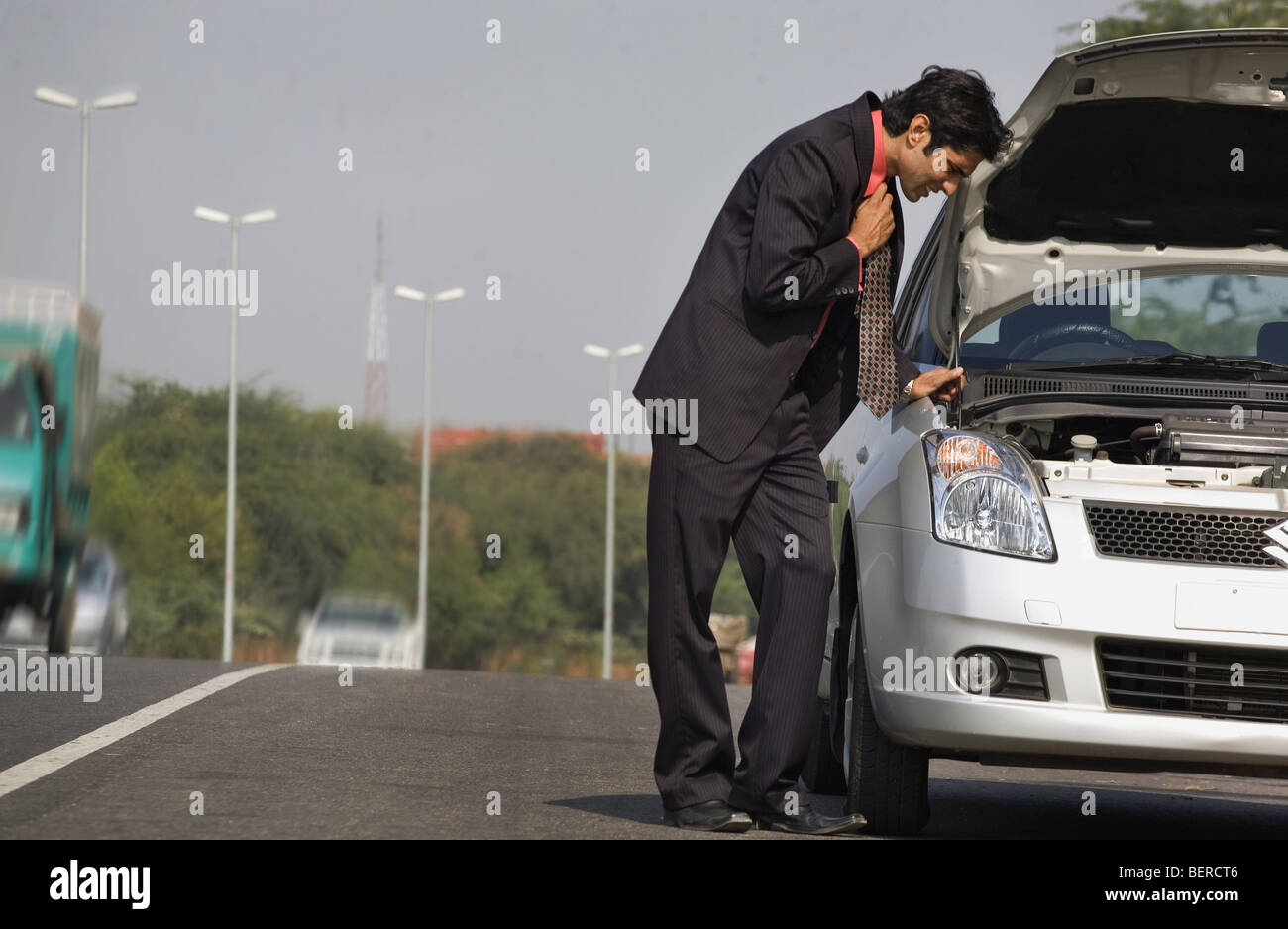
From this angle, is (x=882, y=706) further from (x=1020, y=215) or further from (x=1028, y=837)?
(x=1020, y=215)

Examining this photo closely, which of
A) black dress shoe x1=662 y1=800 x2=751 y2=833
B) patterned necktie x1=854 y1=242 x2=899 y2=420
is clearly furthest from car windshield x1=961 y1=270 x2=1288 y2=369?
black dress shoe x1=662 y1=800 x2=751 y2=833

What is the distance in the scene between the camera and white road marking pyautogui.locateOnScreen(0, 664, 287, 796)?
5727mm

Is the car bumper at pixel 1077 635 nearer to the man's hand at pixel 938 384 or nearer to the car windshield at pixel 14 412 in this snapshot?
the man's hand at pixel 938 384

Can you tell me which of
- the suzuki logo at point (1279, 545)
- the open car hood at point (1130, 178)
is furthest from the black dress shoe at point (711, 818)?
the open car hood at point (1130, 178)

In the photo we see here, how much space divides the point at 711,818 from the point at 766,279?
138 cm

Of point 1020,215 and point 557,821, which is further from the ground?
point 1020,215

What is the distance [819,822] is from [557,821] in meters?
0.68

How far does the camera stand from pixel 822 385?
553cm

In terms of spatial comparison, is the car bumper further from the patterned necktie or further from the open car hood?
the open car hood

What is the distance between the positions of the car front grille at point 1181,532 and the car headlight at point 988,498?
0.14m

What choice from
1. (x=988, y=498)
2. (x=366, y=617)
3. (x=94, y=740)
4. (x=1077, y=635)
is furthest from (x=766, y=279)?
(x=366, y=617)

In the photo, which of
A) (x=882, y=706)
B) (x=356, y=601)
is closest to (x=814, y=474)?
(x=882, y=706)

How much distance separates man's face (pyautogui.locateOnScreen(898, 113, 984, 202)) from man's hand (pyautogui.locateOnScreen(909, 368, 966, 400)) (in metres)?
0.51

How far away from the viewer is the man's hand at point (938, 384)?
18.1 ft
